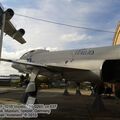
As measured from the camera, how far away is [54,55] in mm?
21516

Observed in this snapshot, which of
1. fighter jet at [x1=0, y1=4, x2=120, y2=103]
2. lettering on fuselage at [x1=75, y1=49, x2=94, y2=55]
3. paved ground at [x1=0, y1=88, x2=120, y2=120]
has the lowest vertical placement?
paved ground at [x1=0, y1=88, x2=120, y2=120]

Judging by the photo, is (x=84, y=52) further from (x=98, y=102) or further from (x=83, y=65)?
(x=98, y=102)

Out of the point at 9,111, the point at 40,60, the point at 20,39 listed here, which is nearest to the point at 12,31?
the point at 20,39

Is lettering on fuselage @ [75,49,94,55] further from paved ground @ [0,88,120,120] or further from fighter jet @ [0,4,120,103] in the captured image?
paved ground @ [0,88,120,120]

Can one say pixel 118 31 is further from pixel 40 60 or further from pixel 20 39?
pixel 40 60

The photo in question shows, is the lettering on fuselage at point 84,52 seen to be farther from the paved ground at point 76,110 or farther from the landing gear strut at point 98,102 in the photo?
the paved ground at point 76,110

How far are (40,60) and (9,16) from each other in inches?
204

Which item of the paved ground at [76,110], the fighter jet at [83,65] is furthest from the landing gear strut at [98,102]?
the fighter jet at [83,65]

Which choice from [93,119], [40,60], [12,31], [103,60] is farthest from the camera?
[12,31]

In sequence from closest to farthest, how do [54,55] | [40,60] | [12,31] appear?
[54,55] → [40,60] → [12,31]

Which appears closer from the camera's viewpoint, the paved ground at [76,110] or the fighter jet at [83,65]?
the paved ground at [76,110]

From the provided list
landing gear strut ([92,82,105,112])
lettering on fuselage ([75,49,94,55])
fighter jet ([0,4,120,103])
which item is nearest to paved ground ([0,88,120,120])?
landing gear strut ([92,82,105,112])

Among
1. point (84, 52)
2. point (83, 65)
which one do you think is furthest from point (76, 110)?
point (84, 52)

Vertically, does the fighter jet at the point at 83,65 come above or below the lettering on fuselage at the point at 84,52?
below
